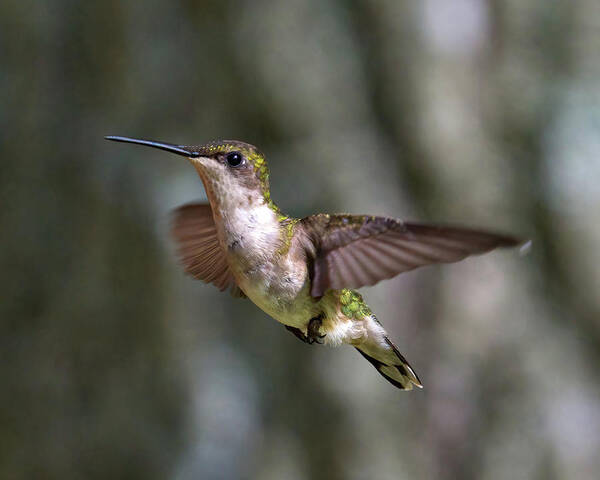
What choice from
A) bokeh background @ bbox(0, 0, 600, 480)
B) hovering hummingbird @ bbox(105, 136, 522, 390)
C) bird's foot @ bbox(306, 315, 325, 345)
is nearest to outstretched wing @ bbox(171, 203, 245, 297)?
hovering hummingbird @ bbox(105, 136, 522, 390)

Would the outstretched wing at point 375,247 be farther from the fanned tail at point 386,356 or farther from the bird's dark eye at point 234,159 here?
the fanned tail at point 386,356

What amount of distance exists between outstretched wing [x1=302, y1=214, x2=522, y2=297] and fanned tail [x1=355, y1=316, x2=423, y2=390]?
0.24m

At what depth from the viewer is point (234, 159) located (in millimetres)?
979

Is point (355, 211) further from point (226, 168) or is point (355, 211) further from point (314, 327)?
point (226, 168)

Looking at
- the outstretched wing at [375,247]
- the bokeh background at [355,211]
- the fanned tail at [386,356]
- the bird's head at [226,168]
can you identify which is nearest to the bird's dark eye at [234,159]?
the bird's head at [226,168]

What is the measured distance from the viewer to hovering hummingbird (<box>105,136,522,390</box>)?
2.85ft

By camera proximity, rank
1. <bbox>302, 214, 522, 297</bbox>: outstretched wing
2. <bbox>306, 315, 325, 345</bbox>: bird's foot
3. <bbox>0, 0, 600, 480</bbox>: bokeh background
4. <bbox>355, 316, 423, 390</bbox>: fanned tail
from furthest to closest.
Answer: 1. <bbox>0, 0, 600, 480</bbox>: bokeh background
2. <bbox>355, 316, 423, 390</bbox>: fanned tail
3. <bbox>306, 315, 325, 345</bbox>: bird's foot
4. <bbox>302, 214, 522, 297</bbox>: outstretched wing

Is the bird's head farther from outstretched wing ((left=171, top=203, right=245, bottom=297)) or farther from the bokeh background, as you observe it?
the bokeh background

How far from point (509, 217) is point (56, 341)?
6.78ft

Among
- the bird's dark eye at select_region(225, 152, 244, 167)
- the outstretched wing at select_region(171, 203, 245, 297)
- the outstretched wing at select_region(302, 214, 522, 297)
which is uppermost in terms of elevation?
the bird's dark eye at select_region(225, 152, 244, 167)

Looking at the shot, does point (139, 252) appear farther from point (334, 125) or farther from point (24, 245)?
point (334, 125)

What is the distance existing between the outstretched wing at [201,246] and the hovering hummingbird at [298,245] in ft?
0.09

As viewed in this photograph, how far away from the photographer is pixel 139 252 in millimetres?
3102

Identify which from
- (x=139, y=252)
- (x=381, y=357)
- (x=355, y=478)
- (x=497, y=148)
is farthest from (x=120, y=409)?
(x=381, y=357)
